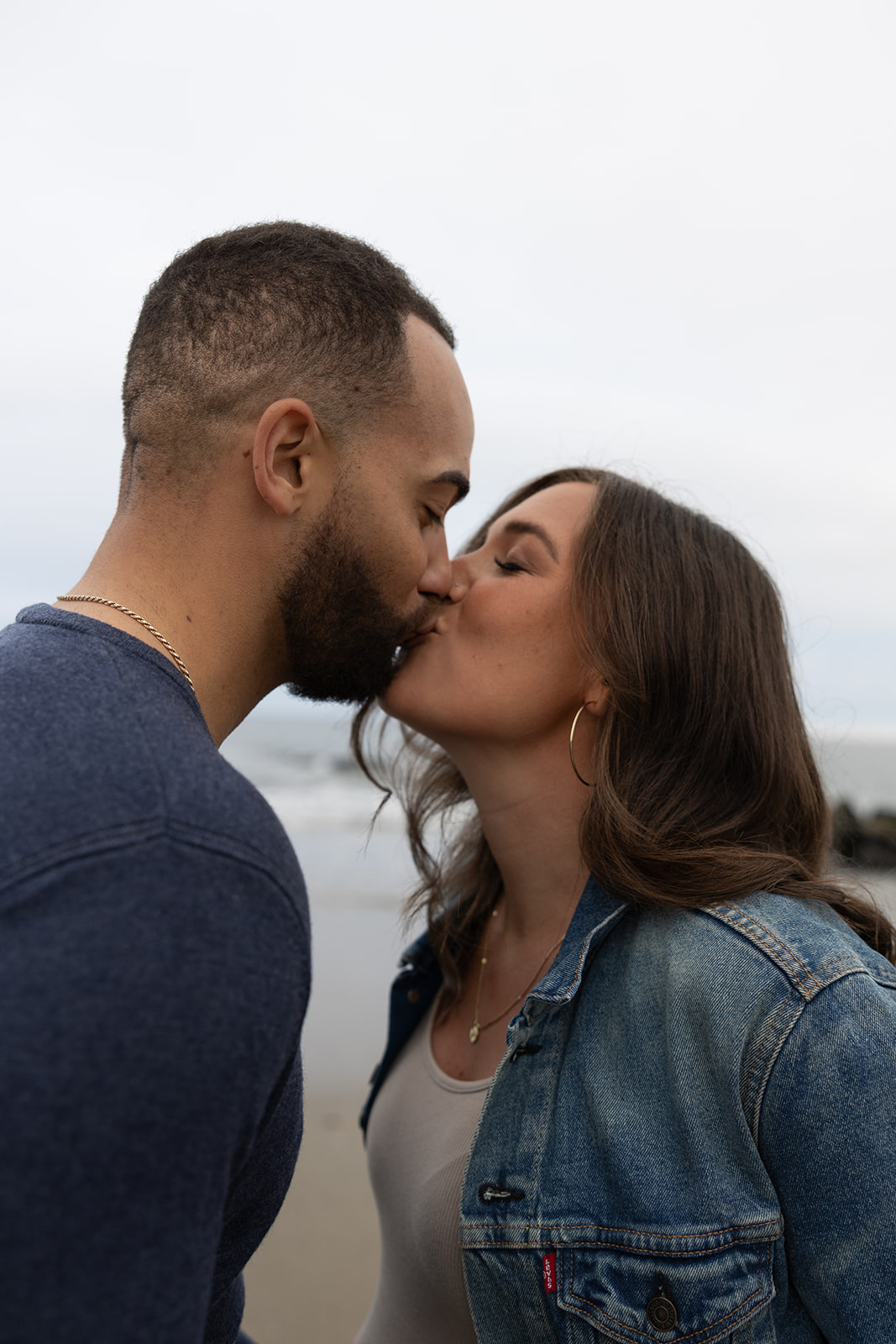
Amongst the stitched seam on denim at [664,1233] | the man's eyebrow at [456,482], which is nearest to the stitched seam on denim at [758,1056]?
the stitched seam on denim at [664,1233]

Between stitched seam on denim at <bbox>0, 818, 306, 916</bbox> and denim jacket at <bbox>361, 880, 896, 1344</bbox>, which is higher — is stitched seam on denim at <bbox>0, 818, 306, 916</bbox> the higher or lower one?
the higher one

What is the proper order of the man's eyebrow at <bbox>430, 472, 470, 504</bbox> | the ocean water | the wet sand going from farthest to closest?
the ocean water
the wet sand
the man's eyebrow at <bbox>430, 472, 470, 504</bbox>

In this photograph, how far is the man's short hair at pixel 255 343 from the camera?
74.1 inches

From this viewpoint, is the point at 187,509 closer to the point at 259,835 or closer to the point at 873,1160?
the point at 259,835

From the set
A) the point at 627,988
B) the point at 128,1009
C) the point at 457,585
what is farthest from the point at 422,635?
the point at 128,1009

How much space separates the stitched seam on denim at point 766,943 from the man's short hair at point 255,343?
1.29 metres

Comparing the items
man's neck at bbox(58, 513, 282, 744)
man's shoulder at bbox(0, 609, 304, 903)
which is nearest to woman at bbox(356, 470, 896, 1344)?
man's neck at bbox(58, 513, 282, 744)

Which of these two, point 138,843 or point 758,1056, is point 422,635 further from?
point 138,843

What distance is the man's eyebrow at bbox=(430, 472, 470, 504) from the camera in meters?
2.17

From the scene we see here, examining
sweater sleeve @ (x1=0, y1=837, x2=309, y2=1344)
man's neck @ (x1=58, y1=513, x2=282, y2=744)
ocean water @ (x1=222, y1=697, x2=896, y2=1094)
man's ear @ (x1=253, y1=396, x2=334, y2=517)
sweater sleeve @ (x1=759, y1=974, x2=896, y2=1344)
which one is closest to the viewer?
sweater sleeve @ (x1=0, y1=837, x2=309, y2=1344)

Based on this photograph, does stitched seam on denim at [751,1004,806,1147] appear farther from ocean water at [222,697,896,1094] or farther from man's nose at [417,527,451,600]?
man's nose at [417,527,451,600]

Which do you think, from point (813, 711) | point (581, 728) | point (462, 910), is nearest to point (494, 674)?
point (581, 728)

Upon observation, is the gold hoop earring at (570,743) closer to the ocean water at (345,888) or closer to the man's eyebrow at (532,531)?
the man's eyebrow at (532,531)

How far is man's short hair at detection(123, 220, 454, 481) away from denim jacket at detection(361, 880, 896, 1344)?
1350 millimetres
